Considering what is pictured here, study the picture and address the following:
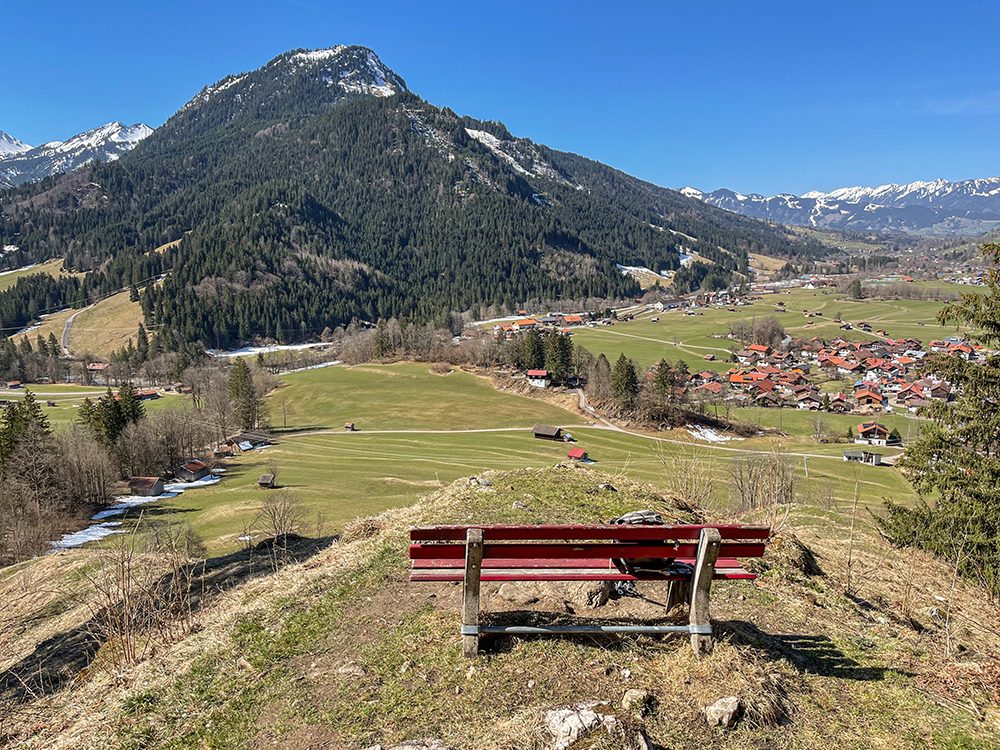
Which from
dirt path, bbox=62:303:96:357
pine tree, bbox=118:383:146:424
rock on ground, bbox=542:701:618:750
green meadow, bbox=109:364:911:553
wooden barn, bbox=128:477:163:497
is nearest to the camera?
rock on ground, bbox=542:701:618:750

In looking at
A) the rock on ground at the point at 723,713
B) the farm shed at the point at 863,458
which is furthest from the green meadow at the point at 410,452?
the rock on ground at the point at 723,713

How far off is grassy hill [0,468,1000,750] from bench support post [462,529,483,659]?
24 centimetres

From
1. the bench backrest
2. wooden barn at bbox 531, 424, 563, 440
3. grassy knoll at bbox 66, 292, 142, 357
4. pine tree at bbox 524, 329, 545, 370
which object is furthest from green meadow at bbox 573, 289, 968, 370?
grassy knoll at bbox 66, 292, 142, 357

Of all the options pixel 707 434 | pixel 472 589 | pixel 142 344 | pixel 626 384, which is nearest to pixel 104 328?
pixel 142 344

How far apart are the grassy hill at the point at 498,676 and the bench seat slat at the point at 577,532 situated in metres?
1.45

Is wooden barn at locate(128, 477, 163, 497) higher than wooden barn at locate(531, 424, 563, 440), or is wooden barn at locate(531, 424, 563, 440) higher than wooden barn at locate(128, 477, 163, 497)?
wooden barn at locate(128, 477, 163, 497)

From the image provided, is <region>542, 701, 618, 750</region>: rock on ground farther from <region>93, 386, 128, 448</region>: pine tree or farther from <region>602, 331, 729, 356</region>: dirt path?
<region>602, 331, 729, 356</region>: dirt path

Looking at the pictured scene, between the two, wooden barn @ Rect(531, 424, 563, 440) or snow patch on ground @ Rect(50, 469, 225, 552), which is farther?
wooden barn @ Rect(531, 424, 563, 440)

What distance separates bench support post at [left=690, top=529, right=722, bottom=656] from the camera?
6316mm

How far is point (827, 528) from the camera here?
2073cm

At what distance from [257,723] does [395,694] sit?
151 cm

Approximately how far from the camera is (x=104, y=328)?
18200 centimetres

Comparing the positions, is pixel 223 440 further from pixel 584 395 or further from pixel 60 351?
pixel 60 351

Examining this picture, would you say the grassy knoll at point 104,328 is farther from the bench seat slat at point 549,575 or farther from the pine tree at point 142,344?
the bench seat slat at point 549,575
